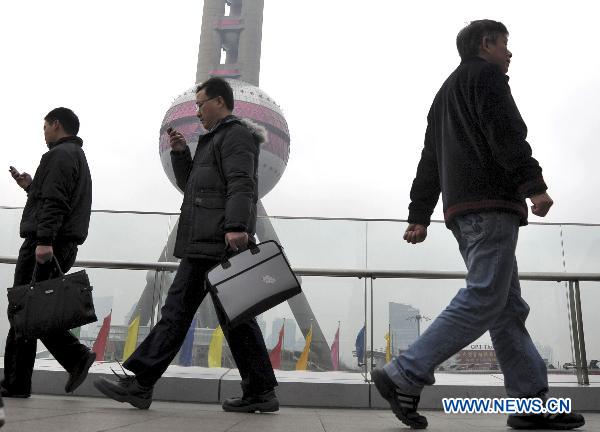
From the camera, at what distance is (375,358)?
12.6 ft

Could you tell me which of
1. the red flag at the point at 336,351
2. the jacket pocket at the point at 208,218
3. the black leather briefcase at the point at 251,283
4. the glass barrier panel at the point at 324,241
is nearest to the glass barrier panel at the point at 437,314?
the red flag at the point at 336,351

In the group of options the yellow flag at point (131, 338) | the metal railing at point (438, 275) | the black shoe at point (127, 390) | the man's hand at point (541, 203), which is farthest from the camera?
the yellow flag at point (131, 338)

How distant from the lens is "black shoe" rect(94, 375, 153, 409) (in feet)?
7.97

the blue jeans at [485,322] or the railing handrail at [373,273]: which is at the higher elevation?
the railing handrail at [373,273]

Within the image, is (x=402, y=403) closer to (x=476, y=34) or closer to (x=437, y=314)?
(x=476, y=34)

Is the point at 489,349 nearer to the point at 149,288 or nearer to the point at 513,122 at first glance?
the point at 513,122

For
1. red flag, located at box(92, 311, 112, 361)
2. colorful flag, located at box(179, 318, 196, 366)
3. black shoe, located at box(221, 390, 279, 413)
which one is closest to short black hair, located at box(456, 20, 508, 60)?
black shoe, located at box(221, 390, 279, 413)

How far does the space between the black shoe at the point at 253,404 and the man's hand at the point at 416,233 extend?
1.01 m

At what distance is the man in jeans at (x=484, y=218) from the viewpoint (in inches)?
77.2

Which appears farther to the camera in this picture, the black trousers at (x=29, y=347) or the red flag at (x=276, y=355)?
the red flag at (x=276, y=355)

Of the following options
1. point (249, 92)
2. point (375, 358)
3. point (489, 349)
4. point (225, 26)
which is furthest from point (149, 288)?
point (225, 26)

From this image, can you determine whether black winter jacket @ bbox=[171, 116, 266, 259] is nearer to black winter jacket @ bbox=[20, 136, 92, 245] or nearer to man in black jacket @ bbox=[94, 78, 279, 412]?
man in black jacket @ bbox=[94, 78, 279, 412]

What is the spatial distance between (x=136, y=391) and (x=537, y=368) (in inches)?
67.1

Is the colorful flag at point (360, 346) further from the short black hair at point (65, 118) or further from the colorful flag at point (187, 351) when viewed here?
the short black hair at point (65, 118)
